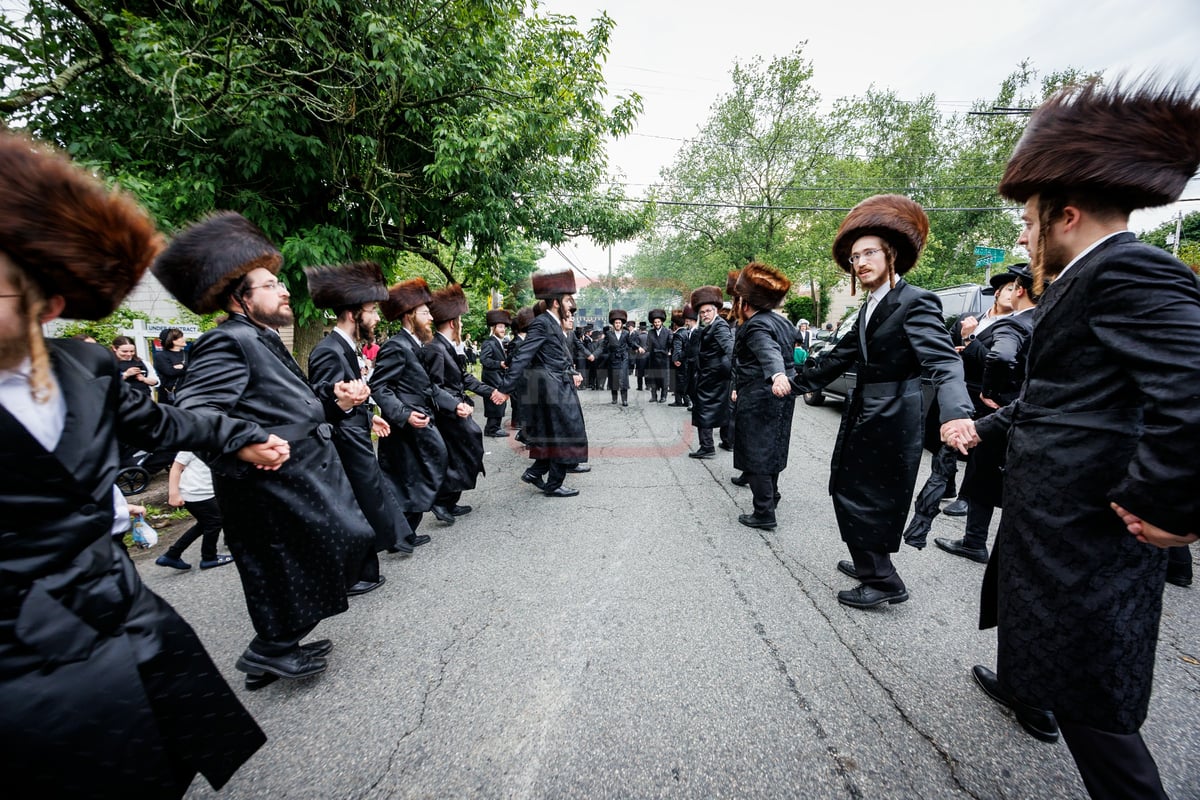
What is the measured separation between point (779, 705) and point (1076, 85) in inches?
99.4

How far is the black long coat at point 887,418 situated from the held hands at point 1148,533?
4.06 feet

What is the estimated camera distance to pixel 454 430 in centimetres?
441

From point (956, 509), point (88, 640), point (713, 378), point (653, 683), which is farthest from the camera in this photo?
point (713, 378)

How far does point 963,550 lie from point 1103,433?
2.68 metres

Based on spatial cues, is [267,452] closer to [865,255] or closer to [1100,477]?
[1100,477]

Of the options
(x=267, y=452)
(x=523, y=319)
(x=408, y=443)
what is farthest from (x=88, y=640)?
(x=523, y=319)

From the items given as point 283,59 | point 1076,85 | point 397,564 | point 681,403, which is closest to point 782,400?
point 1076,85

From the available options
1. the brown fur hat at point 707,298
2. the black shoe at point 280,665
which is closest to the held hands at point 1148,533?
the black shoe at point 280,665

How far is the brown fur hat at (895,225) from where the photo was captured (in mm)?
2607

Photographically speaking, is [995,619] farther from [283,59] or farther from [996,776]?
[283,59]

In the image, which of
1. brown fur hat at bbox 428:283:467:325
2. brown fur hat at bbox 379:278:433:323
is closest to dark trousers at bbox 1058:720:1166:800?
brown fur hat at bbox 379:278:433:323

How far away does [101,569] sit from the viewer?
1.22m

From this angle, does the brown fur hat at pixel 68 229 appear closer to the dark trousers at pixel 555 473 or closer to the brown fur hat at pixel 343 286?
the brown fur hat at pixel 343 286

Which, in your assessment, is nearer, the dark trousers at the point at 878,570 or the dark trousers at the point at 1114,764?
the dark trousers at the point at 1114,764
